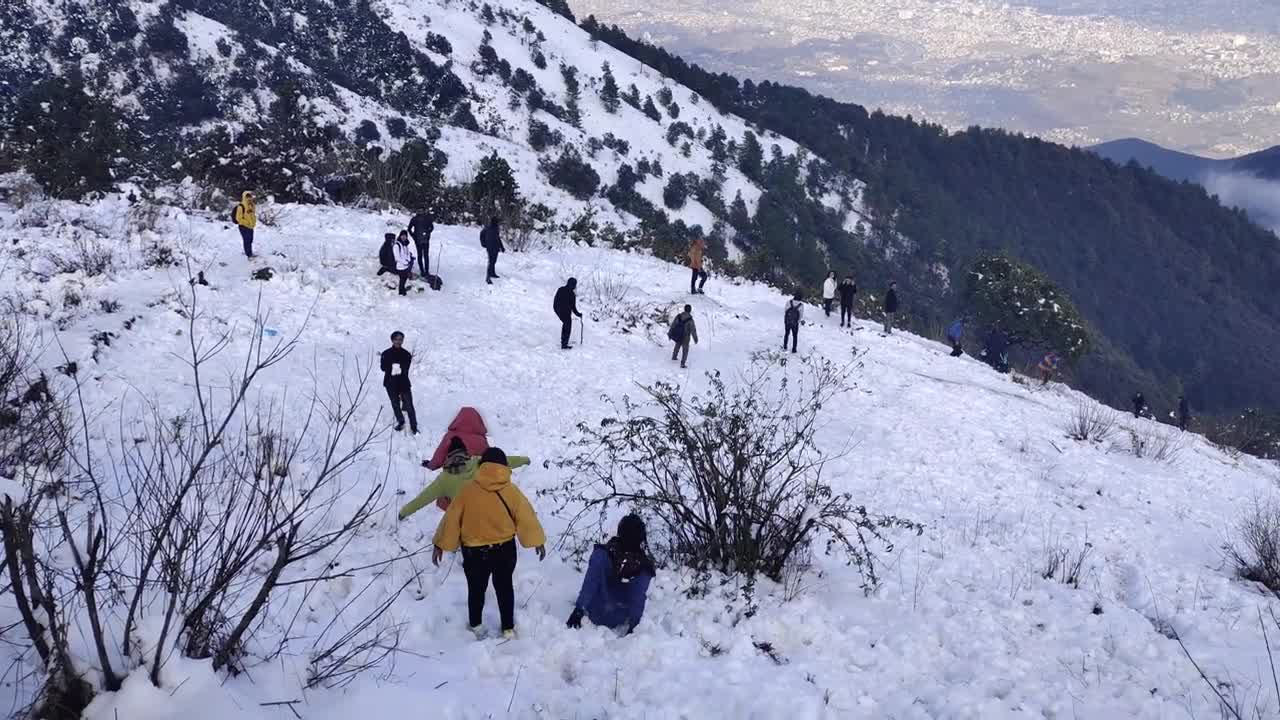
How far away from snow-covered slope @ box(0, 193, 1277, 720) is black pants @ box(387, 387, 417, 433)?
0.36 metres

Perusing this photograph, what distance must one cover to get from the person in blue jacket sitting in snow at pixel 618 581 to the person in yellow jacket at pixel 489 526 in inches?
22.1

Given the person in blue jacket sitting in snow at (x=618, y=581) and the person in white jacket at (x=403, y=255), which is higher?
the person in white jacket at (x=403, y=255)

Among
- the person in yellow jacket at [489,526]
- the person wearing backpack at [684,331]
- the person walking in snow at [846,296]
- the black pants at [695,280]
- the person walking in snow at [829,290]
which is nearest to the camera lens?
the person in yellow jacket at [489,526]

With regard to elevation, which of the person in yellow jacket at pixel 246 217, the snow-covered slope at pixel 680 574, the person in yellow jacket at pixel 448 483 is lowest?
the snow-covered slope at pixel 680 574

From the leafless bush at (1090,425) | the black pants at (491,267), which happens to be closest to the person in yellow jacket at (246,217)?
the black pants at (491,267)

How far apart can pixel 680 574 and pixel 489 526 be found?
7.28 ft

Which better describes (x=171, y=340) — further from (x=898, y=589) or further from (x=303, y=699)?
(x=898, y=589)

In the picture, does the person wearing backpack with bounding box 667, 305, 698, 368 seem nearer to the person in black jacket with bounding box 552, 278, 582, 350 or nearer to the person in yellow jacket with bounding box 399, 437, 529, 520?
the person in black jacket with bounding box 552, 278, 582, 350

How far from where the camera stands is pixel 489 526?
15.3ft

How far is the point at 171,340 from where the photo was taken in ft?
34.6

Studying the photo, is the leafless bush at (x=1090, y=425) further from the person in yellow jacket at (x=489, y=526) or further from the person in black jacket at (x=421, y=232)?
the person in black jacket at (x=421, y=232)

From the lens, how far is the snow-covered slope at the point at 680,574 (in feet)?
15.3

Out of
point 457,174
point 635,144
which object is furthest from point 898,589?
point 635,144

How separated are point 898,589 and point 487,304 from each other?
11.1 metres
